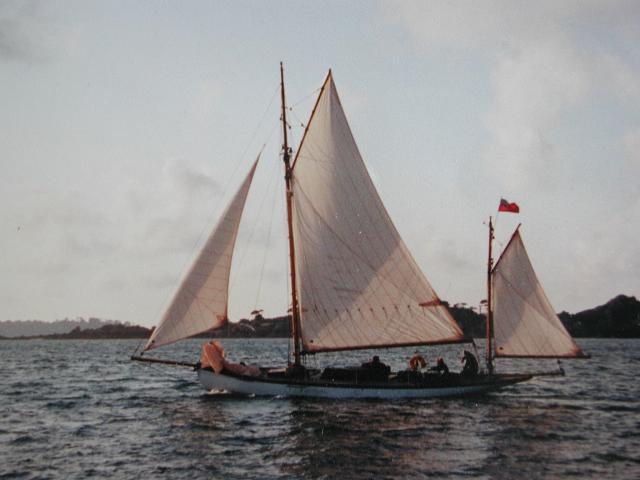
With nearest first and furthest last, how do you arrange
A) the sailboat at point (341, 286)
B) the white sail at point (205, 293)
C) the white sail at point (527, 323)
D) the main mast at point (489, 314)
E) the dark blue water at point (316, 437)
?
the dark blue water at point (316, 437) → the white sail at point (205, 293) → the sailboat at point (341, 286) → the white sail at point (527, 323) → the main mast at point (489, 314)

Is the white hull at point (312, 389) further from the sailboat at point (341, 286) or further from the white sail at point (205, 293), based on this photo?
the white sail at point (205, 293)

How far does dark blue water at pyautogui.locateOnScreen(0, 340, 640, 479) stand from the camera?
68.3ft

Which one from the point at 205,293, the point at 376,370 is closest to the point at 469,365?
the point at 376,370

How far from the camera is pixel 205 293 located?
103ft

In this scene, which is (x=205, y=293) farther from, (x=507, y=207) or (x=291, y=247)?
(x=507, y=207)

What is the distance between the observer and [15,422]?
99.4ft

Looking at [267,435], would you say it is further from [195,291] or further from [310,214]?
[310,214]

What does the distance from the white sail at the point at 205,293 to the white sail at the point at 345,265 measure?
14.4 ft

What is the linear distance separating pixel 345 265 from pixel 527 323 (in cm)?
1179

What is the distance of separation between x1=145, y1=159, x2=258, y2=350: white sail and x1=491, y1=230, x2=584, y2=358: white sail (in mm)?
16407

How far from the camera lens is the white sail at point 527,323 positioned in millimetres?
36188

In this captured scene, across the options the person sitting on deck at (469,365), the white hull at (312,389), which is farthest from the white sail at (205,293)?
the person sitting on deck at (469,365)

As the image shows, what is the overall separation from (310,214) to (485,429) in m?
14.7

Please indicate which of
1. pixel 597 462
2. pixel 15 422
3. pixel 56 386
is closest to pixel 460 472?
pixel 597 462
